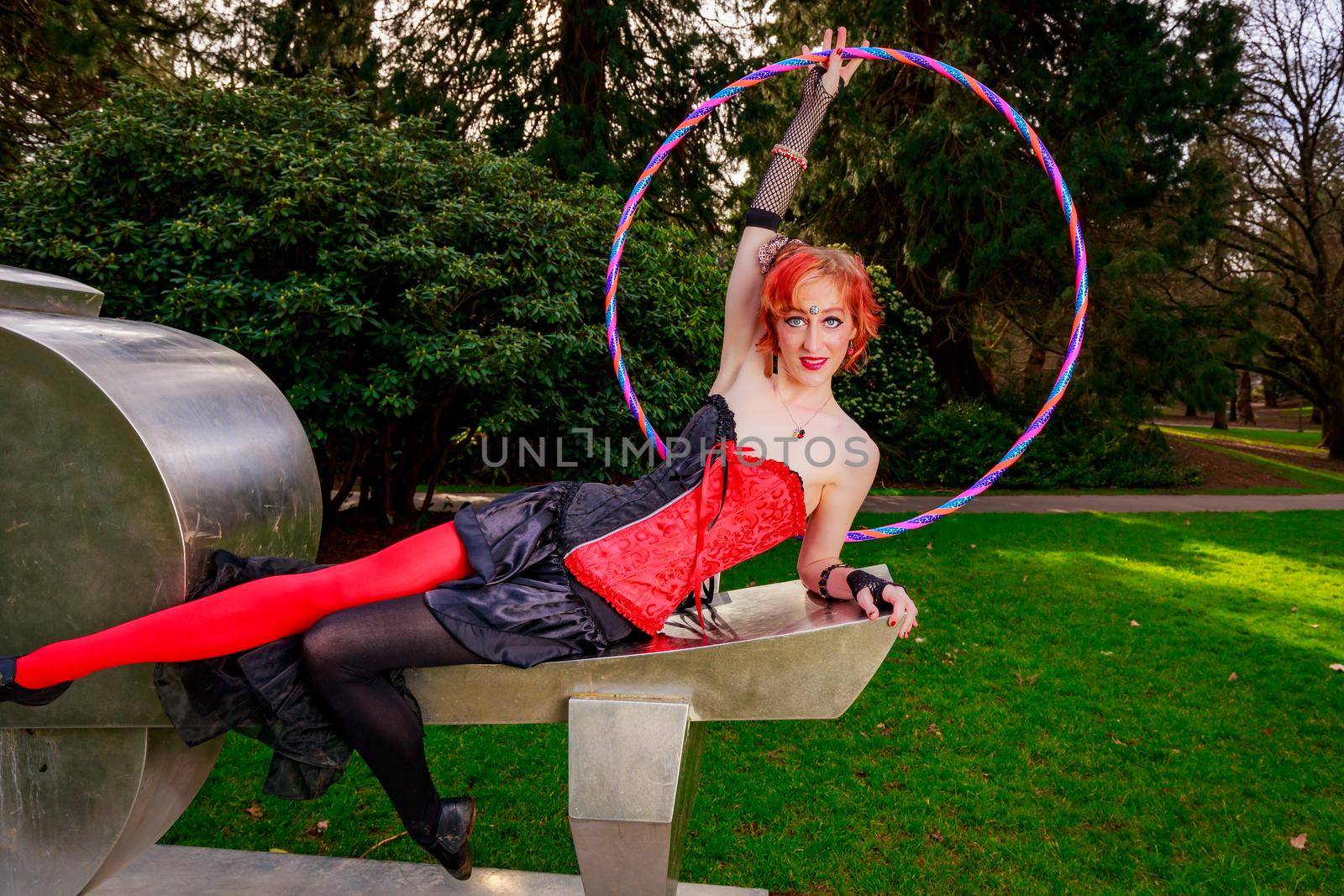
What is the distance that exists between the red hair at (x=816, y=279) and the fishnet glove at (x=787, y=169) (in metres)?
0.21

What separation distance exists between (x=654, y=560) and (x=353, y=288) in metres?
3.98

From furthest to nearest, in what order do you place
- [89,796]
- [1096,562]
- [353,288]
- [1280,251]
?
[1280,251] → [1096,562] → [353,288] → [89,796]

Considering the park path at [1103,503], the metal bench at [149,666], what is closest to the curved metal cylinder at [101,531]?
the metal bench at [149,666]

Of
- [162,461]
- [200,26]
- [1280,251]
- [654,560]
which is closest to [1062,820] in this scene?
[654,560]

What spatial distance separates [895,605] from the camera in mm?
2273

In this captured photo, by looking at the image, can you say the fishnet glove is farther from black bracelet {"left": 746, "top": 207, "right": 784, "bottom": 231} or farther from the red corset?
the red corset

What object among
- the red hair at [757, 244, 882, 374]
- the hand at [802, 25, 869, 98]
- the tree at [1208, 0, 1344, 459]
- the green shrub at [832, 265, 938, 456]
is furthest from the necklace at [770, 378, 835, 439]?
the tree at [1208, 0, 1344, 459]

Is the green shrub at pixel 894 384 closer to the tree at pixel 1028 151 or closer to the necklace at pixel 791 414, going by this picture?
the tree at pixel 1028 151

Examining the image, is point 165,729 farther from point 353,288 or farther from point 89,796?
point 353,288

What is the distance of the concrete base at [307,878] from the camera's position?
2.83 meters

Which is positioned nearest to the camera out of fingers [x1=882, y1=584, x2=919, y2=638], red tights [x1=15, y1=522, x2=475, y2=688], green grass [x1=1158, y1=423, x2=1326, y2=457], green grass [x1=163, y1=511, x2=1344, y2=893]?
red tights [x1=15, y1=522, x2=475, y2=688]

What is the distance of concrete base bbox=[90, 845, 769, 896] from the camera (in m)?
2.83

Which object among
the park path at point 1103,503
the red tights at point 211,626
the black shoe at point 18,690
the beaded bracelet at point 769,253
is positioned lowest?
the park path at point 1103,503

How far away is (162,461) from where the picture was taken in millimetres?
2170
